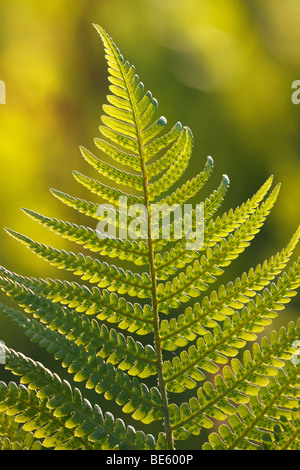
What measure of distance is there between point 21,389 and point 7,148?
2.27 metres

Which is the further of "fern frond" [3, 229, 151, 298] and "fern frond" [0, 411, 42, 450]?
"fern frond" [3, 229, 151, 298]

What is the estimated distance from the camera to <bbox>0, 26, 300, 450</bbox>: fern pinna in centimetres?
34

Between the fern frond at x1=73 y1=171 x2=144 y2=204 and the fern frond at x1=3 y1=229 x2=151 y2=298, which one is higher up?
the fern frond at x1=73 y1=171 x2=144 y2=204

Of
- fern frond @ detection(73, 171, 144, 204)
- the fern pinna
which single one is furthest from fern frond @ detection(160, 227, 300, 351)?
fern frond @ detection(73, 171, 144, 204)

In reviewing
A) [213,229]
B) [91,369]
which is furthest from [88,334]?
[213,229]

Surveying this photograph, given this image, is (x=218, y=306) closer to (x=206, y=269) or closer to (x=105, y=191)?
(x=206, y=269)

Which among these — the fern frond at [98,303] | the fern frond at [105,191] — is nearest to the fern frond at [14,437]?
the fern frond at [98,303]

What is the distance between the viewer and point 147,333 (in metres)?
0.39

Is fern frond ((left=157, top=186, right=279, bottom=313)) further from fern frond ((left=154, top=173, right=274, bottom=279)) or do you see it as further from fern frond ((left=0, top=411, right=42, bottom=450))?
fern frond ((left=0, top=411, right=42, bottom=450))

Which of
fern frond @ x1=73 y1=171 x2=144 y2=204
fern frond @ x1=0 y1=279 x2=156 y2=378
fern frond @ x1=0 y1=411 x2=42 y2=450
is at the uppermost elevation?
fern frond @ x1=73 y1=171 x2=144 y2=204

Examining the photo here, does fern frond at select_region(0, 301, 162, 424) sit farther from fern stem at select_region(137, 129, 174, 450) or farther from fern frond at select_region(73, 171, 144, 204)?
fern frond at select_region(73, 171, 144, 204)

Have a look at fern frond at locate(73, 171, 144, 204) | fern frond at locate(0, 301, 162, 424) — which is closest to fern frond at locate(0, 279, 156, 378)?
fern frond at locate(0, 301, 162, 424)

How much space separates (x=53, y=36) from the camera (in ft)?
8.54
